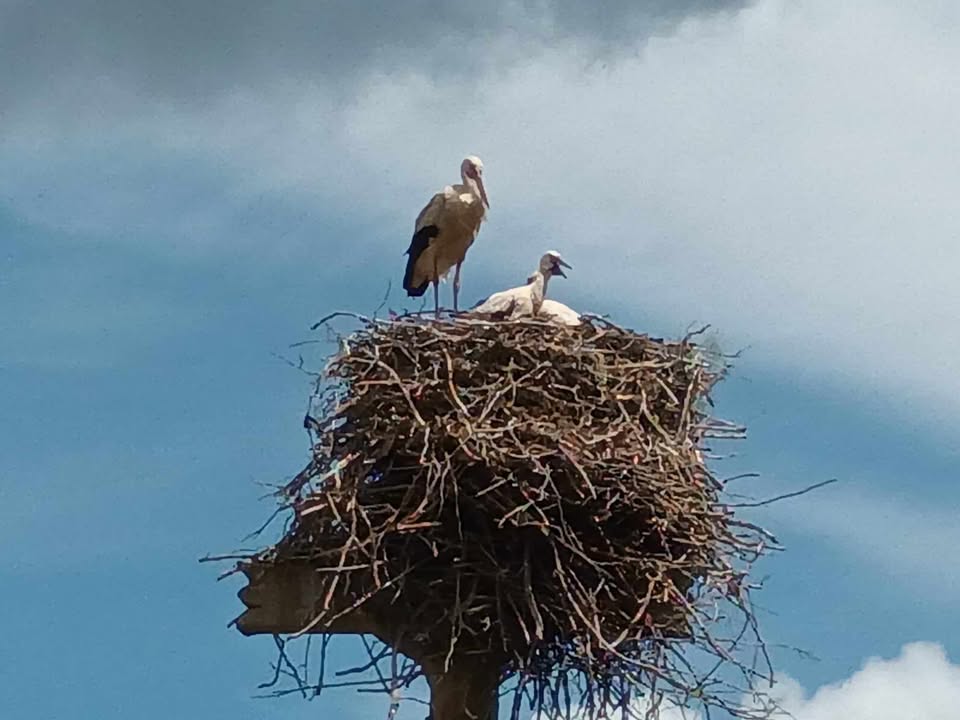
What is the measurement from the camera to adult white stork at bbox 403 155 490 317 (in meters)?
8.88

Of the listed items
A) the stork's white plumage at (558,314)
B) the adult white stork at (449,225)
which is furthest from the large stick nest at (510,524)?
the adult white stork at (449,225)

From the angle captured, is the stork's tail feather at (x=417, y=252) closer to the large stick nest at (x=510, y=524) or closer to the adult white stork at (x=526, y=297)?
the adult white stork at (x=526, y=297)

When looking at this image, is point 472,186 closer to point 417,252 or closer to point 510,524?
point 417,252

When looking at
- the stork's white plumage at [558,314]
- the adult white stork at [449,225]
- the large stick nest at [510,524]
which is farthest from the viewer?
the adult white stork at [449,225]

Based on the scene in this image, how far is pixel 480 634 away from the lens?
5180 millimetres

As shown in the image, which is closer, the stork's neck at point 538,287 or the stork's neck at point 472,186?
the stork's neck at point 538,287

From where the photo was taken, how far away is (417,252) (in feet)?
29.5

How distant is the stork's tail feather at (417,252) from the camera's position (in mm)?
8922

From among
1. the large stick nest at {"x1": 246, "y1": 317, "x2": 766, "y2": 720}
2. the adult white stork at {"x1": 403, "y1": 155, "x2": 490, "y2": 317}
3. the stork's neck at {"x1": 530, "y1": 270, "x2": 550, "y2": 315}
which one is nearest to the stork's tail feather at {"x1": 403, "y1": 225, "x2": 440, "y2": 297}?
the adult white stork at {"x1": 403, "y1": 155, "x2": 490, "y2": 317}

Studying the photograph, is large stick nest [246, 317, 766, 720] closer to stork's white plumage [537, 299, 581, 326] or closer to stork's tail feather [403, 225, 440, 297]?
stork's white plumage [537, 299, 581, 326]

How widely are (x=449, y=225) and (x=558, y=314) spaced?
1998mm

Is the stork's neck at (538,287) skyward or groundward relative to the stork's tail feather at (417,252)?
groundward

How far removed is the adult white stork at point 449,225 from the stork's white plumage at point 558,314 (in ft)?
5.05

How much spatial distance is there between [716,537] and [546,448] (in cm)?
60
